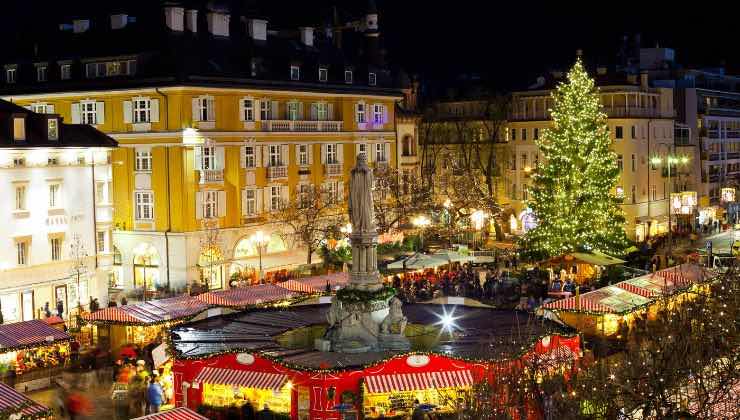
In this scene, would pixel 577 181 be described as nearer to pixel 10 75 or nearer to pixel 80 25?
pixel 80 25

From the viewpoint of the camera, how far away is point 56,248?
53.6 meters

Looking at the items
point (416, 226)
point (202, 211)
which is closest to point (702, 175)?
point (416, 226)

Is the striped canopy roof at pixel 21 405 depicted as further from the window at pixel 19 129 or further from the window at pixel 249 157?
the window at pixel 249 157

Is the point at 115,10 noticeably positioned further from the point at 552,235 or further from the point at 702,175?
the point at 702,175

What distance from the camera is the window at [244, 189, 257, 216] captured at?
66312mm

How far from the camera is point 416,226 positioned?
72562 millimetres

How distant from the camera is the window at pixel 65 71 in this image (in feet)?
221

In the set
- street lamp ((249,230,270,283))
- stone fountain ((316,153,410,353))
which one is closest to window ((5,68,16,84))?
street lamp ((249,230,270,283))

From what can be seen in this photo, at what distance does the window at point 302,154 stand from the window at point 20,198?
72.7 feet

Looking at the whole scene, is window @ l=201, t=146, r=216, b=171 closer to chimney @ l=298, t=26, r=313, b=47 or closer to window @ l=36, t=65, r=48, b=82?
window @ l=36, t=65, r=48, b=82

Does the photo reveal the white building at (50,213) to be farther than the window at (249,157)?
No

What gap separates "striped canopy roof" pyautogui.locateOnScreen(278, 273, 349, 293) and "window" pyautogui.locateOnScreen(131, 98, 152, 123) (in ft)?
56.3

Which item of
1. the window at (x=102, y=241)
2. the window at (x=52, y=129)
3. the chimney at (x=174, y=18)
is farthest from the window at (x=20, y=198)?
the chimney at (x=174, y=18)

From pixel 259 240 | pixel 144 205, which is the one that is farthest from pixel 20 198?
pixel 259 240
